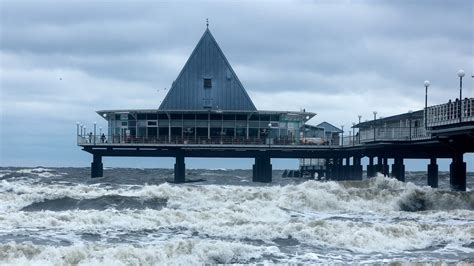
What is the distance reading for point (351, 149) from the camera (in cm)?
6344

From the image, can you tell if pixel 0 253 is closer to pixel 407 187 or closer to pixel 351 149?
pixel 407 187

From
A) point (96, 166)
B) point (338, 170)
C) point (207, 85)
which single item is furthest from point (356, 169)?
point (96, 166)

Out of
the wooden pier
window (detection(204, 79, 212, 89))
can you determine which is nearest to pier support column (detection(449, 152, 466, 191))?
the wooden pier

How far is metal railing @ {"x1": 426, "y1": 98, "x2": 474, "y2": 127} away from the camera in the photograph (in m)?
35.7

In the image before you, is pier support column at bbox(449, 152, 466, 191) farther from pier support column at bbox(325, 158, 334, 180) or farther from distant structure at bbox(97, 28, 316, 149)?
pier support column at bbox(325, 158, 334, 180)

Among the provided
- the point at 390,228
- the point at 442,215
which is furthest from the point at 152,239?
the point at 442,215

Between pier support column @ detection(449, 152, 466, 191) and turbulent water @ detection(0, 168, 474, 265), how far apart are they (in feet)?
9.98

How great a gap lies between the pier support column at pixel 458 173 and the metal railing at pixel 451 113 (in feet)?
9.13

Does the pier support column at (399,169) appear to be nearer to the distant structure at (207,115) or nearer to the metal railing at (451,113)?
the metal railing at (451,113)

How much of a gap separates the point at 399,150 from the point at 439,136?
11.5m

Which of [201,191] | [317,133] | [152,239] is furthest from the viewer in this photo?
[317,133]

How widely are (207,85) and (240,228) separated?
45544mm

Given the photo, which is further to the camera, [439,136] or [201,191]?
[201,191]

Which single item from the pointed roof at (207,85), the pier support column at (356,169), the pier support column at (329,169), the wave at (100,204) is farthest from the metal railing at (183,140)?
the wave at (100,204)
